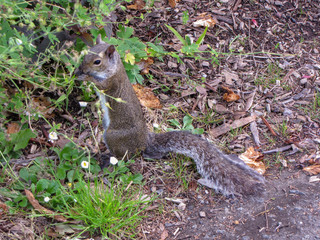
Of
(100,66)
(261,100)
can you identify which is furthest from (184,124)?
(100,66)

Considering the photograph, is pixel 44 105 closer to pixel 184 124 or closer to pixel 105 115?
pixel 105 115

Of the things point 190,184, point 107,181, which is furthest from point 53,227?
point 190,184

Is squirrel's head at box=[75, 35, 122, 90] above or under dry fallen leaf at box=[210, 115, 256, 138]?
above

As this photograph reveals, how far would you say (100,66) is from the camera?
321 cm

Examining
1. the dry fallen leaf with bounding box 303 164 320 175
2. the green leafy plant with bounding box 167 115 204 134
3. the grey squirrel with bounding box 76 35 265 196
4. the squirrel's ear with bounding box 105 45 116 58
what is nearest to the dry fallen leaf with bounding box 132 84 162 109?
the green leafy plant with bounding box 167 115 204 134

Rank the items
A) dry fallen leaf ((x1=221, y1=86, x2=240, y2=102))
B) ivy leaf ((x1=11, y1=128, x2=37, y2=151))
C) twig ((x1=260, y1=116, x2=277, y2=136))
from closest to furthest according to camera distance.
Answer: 1. ivy leaf ((x1=11, y1=128, x2=37, y2=151))
2. twig ((x1=260, y1=116, x2=277, y2=136))
3. dry fallen leaf ((x1=221, y1=86, x2=240, y2=102))

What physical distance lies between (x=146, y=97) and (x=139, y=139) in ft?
2.41

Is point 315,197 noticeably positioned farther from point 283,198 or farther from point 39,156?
point 39,156

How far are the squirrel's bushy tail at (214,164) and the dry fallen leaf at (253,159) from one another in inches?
7.4

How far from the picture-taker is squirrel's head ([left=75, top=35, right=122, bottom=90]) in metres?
3.15

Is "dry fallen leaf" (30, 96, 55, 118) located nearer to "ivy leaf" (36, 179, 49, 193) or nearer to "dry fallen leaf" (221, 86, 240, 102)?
"ivy leaf" (36, 179, 49, 193)

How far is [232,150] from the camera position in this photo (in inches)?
144

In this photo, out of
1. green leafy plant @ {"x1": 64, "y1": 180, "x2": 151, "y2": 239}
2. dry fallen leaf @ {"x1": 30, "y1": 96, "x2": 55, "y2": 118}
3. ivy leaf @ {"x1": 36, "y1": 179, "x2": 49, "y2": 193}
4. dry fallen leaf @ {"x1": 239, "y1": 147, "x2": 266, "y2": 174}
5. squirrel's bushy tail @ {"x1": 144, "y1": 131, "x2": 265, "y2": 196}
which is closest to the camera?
green leafy plant @ {"x1": 64, "y1": 180, "x2": 151, "y2": 239}

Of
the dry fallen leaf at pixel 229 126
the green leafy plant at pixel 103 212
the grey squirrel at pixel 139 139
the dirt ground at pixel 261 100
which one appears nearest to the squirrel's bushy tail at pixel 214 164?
the grey squirrel at pixel 139 139
